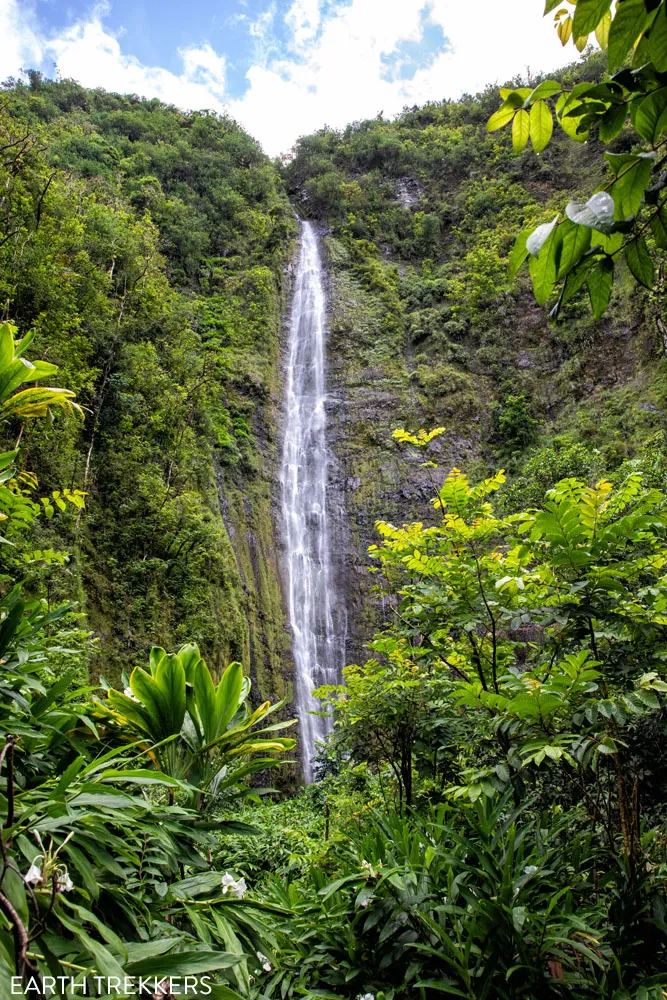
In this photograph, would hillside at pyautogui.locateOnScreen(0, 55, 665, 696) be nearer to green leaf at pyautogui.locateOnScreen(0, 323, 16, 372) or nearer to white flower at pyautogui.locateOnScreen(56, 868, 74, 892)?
green leaf at pyautogui.locateOnScreen(0, 323, 16, 372)

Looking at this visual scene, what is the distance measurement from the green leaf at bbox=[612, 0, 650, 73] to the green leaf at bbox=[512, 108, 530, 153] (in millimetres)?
224

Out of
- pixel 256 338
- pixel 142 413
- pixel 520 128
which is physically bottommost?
pixel 520 128

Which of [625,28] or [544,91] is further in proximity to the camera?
[544,91]

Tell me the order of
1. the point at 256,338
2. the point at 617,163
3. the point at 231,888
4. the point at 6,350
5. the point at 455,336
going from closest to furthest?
the point at 617,163 < the point at 231,888 < the point at 6,350 < the point at 256,338 < the point at 455,336

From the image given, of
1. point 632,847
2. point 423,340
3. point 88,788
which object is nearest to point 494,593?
point 632,847

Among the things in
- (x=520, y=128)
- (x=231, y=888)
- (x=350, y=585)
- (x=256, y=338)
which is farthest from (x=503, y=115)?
(x=256, y=338)

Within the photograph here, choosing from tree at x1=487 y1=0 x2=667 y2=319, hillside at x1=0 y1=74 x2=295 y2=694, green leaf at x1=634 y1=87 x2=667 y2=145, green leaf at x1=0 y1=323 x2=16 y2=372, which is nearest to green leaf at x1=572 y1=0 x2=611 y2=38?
tree at x1=487 y1=0 x2=667 y2=319

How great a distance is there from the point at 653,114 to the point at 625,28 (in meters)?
0.12

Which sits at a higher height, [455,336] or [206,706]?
[455,336]

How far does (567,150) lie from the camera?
23.2 meters

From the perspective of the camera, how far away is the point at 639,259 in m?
0.83

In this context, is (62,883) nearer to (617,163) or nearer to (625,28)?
(617,163)

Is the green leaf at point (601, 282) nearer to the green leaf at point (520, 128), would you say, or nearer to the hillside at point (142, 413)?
the green leaf at point (520, 128)

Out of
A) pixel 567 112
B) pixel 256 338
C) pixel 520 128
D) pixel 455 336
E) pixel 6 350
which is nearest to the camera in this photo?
pixel 567 112
